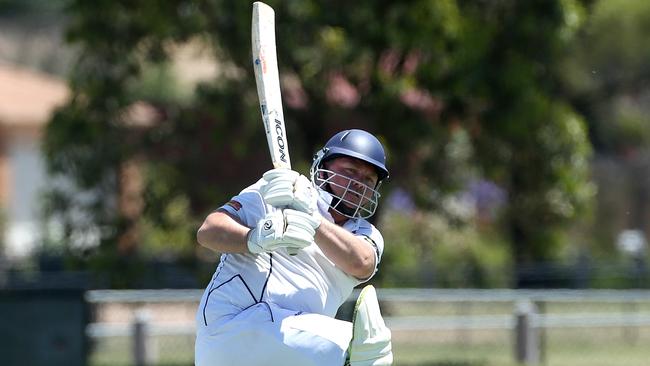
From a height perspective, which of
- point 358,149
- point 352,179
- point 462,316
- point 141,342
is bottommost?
point 352,179

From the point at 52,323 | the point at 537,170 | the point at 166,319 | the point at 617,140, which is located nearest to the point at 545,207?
the point at 537,170

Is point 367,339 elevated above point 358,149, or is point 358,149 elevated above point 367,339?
point 358,149

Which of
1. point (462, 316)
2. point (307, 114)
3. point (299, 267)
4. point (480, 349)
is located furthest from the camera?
point (462, 316)

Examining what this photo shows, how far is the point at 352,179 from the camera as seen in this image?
4.98 m

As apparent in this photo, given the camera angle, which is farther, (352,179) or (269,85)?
(269,85)

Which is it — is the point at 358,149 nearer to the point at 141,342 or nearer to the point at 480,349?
the point at 141,342

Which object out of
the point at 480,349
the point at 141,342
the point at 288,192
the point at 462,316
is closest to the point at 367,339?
the point at 288,192

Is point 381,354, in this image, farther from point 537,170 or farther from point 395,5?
point 537,170

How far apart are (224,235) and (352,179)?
534 mm

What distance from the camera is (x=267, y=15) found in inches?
207

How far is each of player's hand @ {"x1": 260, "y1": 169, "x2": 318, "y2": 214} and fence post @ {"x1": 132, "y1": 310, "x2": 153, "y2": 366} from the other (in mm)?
7477

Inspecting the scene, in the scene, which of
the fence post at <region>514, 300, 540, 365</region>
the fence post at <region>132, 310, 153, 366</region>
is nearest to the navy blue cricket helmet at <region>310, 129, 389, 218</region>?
the fence post at <region>132, 310, 153, 366</region>

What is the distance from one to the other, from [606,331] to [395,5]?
151 inches

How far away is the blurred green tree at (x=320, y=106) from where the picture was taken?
1270 cm
